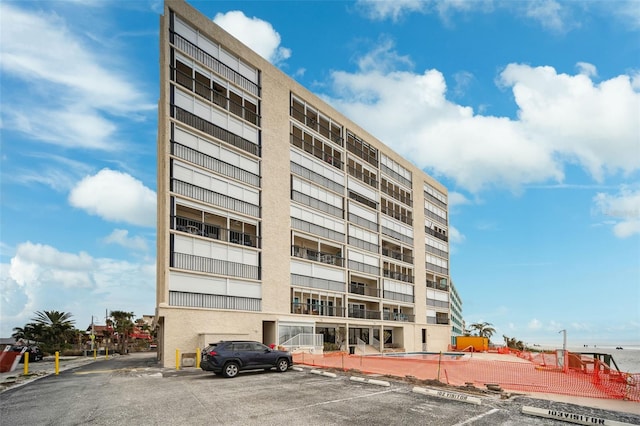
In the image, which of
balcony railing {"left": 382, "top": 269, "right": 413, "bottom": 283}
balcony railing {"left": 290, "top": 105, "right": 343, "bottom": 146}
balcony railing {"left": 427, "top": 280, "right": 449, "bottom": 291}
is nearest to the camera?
balcony railing {"left": 290, "top": 105, "right": 343, "bottom": 146}

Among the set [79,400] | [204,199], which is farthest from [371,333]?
[79,400]

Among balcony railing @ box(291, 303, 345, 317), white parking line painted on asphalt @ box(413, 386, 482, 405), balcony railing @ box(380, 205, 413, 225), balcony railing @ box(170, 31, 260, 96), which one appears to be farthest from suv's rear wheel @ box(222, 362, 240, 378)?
balcony railing @ box(380, 205, 413, 225)

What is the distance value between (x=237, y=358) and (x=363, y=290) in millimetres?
31829

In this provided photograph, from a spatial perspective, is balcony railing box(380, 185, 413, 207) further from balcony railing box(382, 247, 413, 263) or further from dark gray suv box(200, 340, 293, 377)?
dark gray suv box(200, 340, 293, 377)

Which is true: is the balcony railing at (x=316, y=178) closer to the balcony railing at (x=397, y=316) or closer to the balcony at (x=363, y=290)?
the balcony at (x=363, y=290)

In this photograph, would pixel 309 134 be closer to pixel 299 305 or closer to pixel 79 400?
pixel 299 305

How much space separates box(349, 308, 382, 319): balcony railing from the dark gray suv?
25.6 m

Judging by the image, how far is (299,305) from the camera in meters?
41.8

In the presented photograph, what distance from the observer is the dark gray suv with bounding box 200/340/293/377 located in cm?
2100

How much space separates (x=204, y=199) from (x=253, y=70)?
41.9 feet

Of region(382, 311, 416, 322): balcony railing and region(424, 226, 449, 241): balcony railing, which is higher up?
region(424, 226, 449, 241): balcony railing

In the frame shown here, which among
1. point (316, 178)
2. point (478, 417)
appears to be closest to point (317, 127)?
point (316, 178)

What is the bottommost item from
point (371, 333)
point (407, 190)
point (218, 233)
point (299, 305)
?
point (371, 333)

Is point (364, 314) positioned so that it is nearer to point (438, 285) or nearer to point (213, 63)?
point (438, 285)
